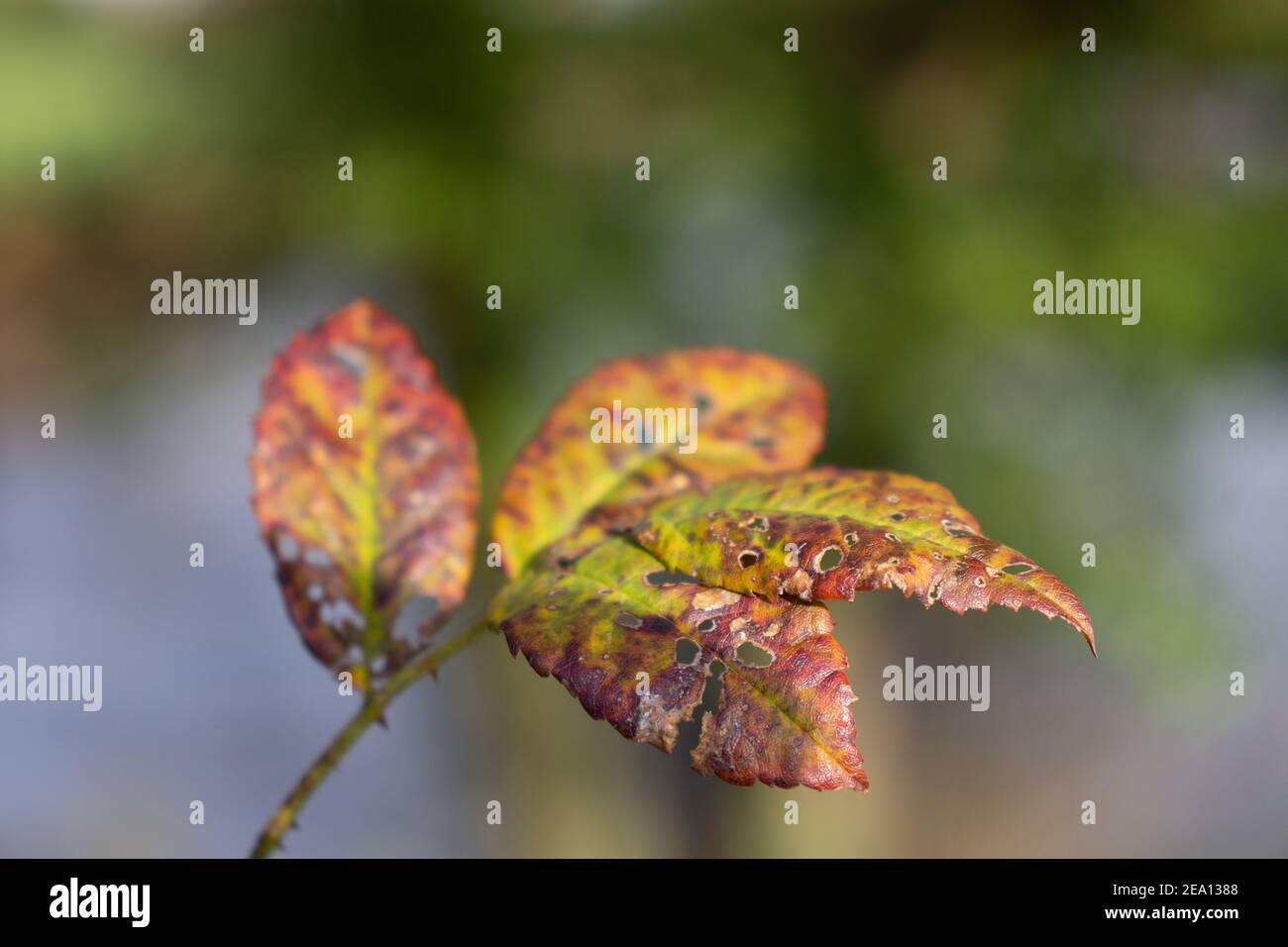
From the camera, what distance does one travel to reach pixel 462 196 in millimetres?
2188

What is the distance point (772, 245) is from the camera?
2082mm

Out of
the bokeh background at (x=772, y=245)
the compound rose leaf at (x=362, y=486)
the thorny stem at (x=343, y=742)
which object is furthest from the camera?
the bokeh background at (x=772, y=245)

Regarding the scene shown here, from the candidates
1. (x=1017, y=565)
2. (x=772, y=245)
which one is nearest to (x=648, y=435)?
(x=1017, y=565)

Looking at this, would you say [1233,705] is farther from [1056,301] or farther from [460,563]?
[460,563]

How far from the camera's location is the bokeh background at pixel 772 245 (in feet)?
6.32

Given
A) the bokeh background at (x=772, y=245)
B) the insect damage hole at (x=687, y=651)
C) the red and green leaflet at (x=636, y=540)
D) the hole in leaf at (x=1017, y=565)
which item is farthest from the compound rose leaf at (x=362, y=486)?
the bokeh background at (x=772, y=245)

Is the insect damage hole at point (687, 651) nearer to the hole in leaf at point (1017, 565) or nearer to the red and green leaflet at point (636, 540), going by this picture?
the red and green leaflet at point (636, 540)

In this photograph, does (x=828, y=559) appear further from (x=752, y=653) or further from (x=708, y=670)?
(x=752, y=653)

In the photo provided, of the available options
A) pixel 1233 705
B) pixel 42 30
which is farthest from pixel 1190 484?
pixel 42 30

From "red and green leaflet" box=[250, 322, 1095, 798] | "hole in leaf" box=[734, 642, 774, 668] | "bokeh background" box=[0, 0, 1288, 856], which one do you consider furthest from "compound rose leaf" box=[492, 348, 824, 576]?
"bokeh background" box=[0, 0, 1288, 856]

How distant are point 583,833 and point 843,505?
2.27 meters

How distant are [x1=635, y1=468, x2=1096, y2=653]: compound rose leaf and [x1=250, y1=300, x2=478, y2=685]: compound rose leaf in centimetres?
13

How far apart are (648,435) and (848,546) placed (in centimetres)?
21

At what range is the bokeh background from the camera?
1.93 metres
